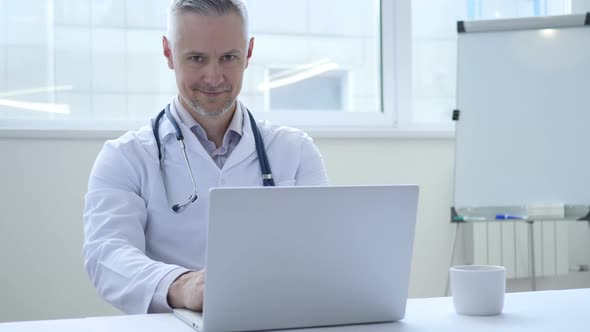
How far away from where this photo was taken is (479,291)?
1279 millimetres

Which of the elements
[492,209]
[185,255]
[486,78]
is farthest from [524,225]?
[185,255]

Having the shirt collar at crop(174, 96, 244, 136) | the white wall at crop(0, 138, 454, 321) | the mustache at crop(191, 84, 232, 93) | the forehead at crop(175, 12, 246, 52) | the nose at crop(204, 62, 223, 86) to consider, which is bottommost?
the white wall at crop(0, 138, 454, 321)

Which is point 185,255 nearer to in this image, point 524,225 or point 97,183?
point 97,183

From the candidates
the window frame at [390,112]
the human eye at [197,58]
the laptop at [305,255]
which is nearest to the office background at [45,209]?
the window frame at [390,112]

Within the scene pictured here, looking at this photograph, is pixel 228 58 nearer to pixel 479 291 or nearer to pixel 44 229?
pixel 479 291

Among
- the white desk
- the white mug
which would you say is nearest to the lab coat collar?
the white desk

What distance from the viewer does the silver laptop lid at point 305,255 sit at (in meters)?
1.08

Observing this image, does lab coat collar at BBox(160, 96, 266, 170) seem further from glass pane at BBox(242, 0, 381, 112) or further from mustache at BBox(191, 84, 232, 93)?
glass pane at BBox(242, 0, 381, 112)

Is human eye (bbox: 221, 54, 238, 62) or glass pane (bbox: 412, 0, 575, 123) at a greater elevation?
glass pane (bbox: 412, 0, 575, 123)

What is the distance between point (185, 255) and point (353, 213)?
80cm

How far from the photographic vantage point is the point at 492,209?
297 centimetres

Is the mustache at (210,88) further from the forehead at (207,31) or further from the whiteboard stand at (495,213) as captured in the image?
the whiteboard stand at (495,213)

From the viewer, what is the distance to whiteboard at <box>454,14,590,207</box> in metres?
2.98

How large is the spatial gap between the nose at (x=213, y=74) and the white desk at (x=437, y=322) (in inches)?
28.3
